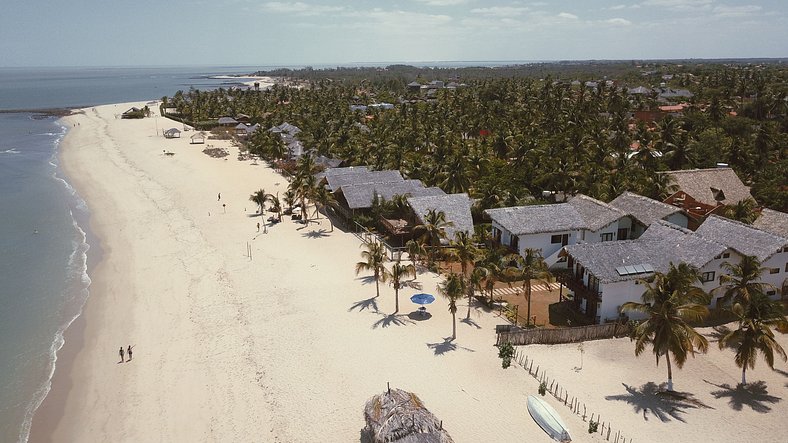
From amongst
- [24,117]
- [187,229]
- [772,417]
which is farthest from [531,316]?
[24,117]

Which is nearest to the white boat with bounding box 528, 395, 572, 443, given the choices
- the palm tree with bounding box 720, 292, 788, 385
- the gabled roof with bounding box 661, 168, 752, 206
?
the palm tree with bounding box 720, 292, 788, 385

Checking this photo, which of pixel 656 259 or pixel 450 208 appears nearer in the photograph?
pixel 656 259

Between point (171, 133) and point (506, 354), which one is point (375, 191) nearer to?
point (506, 354)

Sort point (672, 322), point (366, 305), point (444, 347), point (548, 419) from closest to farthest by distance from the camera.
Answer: point (548, 419) → point (672, 322) → point (444, 347) → point (366, 305)

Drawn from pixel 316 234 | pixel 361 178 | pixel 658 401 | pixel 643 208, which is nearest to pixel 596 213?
pixel 643 208

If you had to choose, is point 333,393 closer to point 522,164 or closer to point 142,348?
point 142,348

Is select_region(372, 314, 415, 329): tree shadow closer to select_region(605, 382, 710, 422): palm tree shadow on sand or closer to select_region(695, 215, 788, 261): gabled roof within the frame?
select_region(605, 382, 710, 422): palm tree shadow on sand
